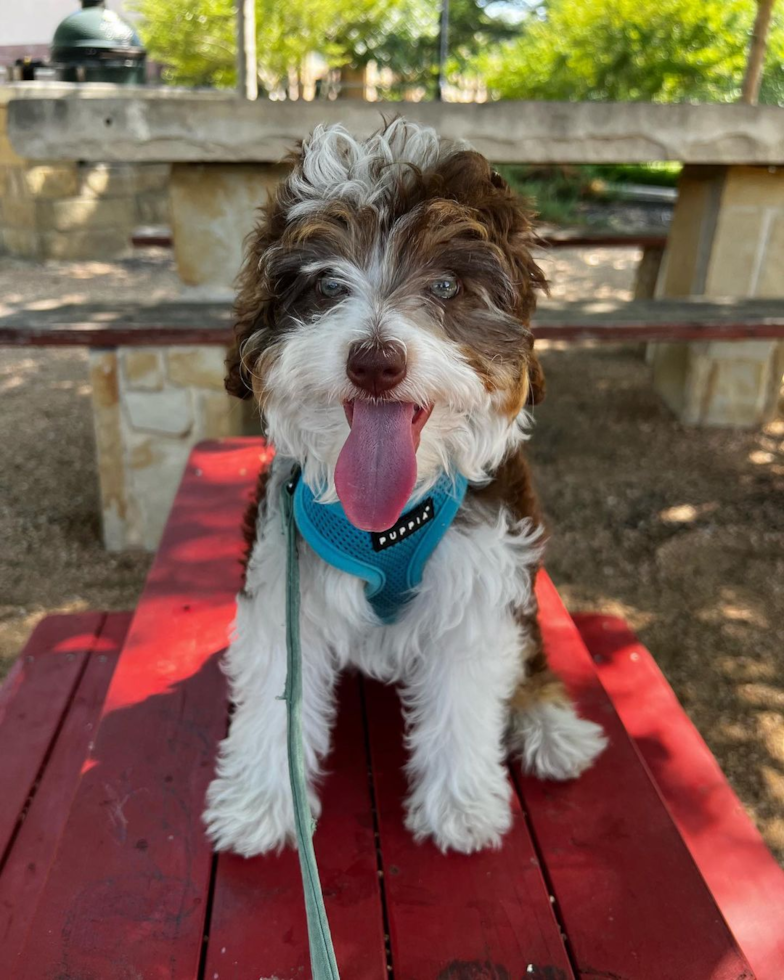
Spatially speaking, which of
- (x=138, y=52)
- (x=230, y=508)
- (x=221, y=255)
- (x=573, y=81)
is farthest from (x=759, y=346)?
(x=573, y=81)

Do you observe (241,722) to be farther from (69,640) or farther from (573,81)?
(573,81)

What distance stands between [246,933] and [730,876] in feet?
4.14

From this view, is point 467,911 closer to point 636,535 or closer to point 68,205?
point 636,535

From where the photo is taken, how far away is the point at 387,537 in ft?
6.30

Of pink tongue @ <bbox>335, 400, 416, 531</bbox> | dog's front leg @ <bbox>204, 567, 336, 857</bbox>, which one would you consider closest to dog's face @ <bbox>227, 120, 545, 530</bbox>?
pink tongue @ <bbox>335, 400, 416, 531</bbox>

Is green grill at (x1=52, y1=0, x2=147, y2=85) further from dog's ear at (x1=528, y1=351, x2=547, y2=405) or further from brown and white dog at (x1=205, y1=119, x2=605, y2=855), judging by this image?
dog's ear at (x1=528, y1=351, x2=547, y2=405)

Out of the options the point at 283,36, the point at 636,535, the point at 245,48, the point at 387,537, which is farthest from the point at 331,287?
the point at 283,36

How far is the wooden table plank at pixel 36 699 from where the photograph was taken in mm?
2344

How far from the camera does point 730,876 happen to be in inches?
85.0

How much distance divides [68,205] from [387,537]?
1036cm

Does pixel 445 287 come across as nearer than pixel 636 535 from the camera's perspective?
Yes

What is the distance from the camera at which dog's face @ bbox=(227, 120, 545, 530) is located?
1.64m

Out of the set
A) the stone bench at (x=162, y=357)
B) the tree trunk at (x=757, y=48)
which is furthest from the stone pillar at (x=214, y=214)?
the tree trunk at (x=757, y=48)

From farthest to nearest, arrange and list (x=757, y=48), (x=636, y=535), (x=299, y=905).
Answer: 1. (x=757, y=48)
2. (x=636, y=535)
3. (x=299, y=905)
